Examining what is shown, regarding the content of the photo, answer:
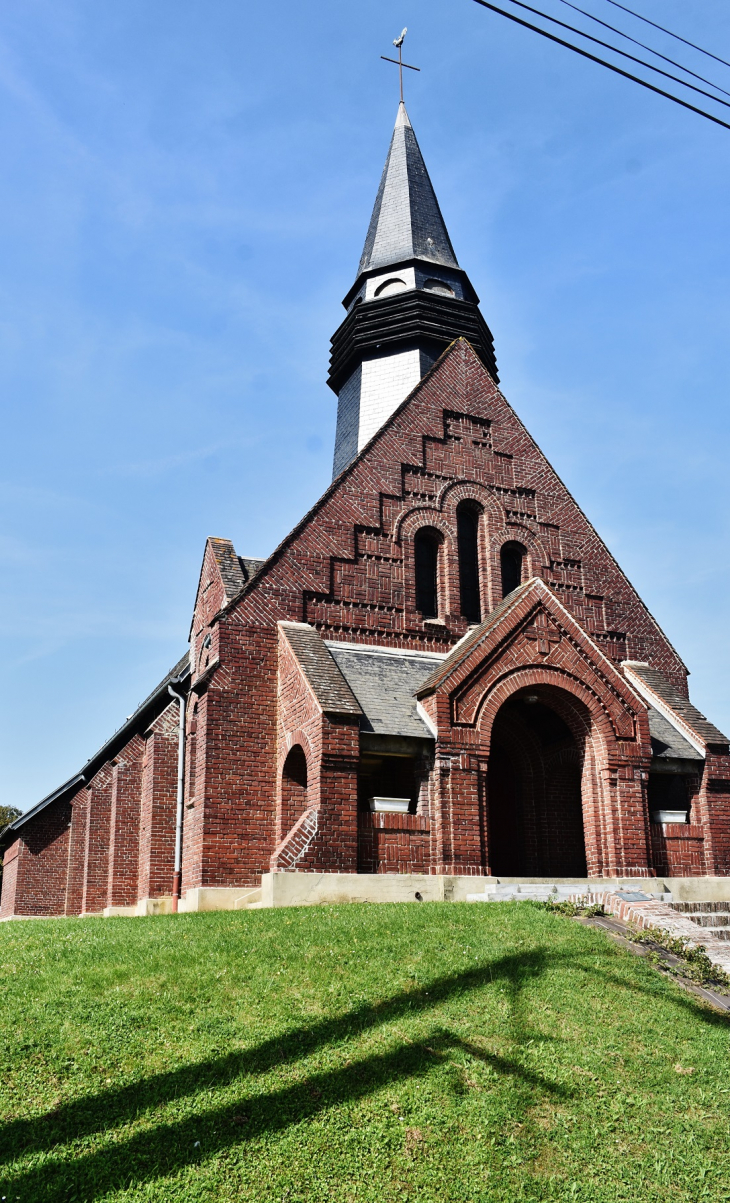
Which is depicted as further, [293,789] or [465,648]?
[465,648]

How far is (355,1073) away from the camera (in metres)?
7.93

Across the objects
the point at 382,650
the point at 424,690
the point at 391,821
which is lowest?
the point at 391,821

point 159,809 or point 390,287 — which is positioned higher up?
point 390,287

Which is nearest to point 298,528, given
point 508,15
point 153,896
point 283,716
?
point 283,716

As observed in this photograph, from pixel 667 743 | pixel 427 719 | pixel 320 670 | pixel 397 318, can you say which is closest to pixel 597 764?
pixel 667 743

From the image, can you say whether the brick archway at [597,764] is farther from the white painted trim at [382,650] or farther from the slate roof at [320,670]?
the slate roof at [320,670]

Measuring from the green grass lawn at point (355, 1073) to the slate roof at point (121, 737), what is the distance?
31.3 ft

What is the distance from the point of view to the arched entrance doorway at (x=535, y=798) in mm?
17953

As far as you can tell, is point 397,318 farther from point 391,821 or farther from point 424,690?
point 391,821

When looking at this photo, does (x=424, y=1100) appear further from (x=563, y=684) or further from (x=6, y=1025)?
(x=563, y=684)

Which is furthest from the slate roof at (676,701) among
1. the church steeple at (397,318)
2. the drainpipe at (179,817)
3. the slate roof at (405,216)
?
the slate roof at (405,216)

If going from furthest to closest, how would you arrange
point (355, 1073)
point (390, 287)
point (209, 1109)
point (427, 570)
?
point (390, 287), point (427, 570), point (355, 1073), point (209, 1109)

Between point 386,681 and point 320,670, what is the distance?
1335 millimetres

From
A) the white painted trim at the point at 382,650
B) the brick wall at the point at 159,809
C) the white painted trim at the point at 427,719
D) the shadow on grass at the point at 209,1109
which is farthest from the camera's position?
the brick wall at the point at 159,809
